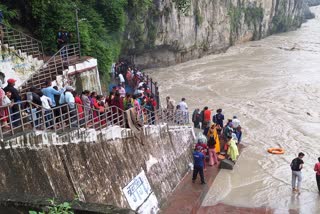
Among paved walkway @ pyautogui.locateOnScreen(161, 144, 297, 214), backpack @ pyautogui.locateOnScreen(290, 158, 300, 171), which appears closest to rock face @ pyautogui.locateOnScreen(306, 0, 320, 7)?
backpack @ pyautogui.locateOnScreen(290, 158, 300, 171)

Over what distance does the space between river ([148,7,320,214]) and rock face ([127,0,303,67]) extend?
116cm

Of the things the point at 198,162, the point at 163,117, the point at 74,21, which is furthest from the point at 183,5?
the point at 198,162

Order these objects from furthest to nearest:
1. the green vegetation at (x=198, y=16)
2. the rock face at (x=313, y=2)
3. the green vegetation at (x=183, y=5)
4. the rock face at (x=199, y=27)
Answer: the rock face at (x=313, y=2) < the green vegetation at (x=198, y=16) < the rock face at (x=199, y=27) < the green vegetation at (x=183, y=5)

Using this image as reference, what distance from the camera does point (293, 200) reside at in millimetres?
10906

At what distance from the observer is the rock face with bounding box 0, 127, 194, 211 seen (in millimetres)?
6109

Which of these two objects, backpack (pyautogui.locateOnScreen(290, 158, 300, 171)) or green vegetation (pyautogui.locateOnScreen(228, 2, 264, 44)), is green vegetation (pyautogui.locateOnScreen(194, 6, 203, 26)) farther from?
backpack (pyautogui.locateOnScreen(290, 158, 300, 171))

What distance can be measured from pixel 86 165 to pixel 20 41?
25.5ft

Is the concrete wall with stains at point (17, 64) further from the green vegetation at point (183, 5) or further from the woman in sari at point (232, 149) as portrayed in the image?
the green vegetation at point (183, 5)

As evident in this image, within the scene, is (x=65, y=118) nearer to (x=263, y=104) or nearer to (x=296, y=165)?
(x=296, y=165)

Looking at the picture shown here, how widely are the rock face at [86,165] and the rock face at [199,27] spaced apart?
19.5 metres

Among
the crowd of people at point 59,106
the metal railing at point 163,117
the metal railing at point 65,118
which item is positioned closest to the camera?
the metal railing at point 65,118

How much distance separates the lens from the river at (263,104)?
11.3m

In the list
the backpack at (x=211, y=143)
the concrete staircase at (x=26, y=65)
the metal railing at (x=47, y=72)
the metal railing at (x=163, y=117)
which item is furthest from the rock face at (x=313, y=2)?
the metal railing at (x=47, y=72)

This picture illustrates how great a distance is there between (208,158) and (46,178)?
277 inches
